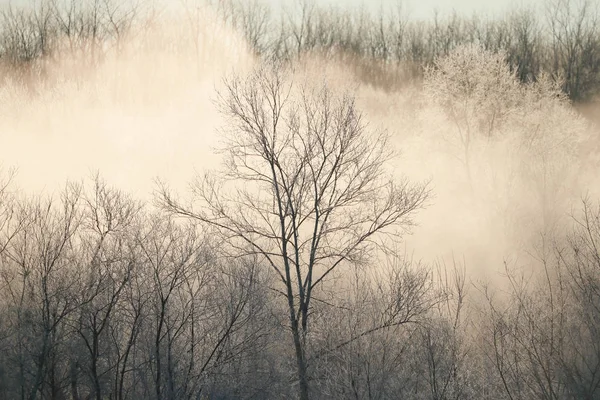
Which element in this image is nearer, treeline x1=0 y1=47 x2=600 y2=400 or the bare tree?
the bare tree

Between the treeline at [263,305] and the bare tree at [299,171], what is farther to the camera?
the treeline at [263,305]

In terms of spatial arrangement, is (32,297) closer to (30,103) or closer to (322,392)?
(322,392)

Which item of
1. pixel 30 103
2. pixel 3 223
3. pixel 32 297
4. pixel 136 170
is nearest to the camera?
pixel 32 297

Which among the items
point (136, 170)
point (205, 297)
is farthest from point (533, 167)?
point (205, 297)

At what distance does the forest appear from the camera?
16234 mm

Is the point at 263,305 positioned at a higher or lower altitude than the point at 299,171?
lower

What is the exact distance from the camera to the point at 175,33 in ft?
131

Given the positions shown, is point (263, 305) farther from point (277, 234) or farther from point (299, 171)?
point (299, 171)

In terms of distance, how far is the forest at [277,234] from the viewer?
16.2m

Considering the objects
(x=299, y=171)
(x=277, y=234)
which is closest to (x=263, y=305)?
(x=277, y=234)

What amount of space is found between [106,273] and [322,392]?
607cm

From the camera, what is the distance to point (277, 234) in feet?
63.6

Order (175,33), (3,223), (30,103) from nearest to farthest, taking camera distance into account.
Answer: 1. (3,223)
2. (30,103)
3. (175,33)

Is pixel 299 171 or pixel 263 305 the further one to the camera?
pixel 263 305
